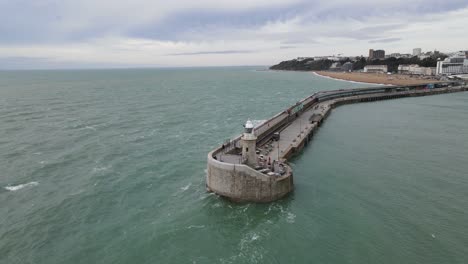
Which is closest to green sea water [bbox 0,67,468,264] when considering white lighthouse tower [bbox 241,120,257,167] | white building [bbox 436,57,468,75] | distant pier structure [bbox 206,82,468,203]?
A: distant pier structure [bbox 206,82,468,203]

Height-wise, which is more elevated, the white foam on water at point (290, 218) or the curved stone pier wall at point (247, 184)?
the curved stone pier wall at point (247, 184)

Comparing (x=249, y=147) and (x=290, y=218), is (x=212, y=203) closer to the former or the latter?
(x=249, y=147)

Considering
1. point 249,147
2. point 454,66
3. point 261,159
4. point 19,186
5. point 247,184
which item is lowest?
point 19,186

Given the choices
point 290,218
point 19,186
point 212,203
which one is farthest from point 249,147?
point 19,186

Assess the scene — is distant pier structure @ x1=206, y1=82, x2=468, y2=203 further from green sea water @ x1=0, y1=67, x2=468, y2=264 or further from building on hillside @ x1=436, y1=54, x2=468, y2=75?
building on hillside @ x1=436, y1=54, x2=468, y2=75

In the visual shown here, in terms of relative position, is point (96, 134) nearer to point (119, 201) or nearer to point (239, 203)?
point (119, 201)

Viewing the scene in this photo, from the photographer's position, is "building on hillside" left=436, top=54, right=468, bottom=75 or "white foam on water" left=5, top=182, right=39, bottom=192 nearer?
"white foam on water" left=5, top=182, right=39, bottom=192

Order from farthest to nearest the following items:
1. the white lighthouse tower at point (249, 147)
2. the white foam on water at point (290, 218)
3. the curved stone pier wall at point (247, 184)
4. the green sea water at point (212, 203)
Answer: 1. the white lighthouse tower at point (249, 147)
2. the curved stone pier wall at point (247, 184)
3. the white foam on water at point (290, 218)
4. the green sea water at point (212, 203)

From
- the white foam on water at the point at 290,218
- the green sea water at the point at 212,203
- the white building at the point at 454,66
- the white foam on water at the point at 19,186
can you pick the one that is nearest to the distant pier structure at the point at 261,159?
the green sea water at the point at 212,203

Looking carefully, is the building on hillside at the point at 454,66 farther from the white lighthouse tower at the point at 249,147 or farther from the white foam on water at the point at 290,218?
the white foam on water at the point at 290,218
